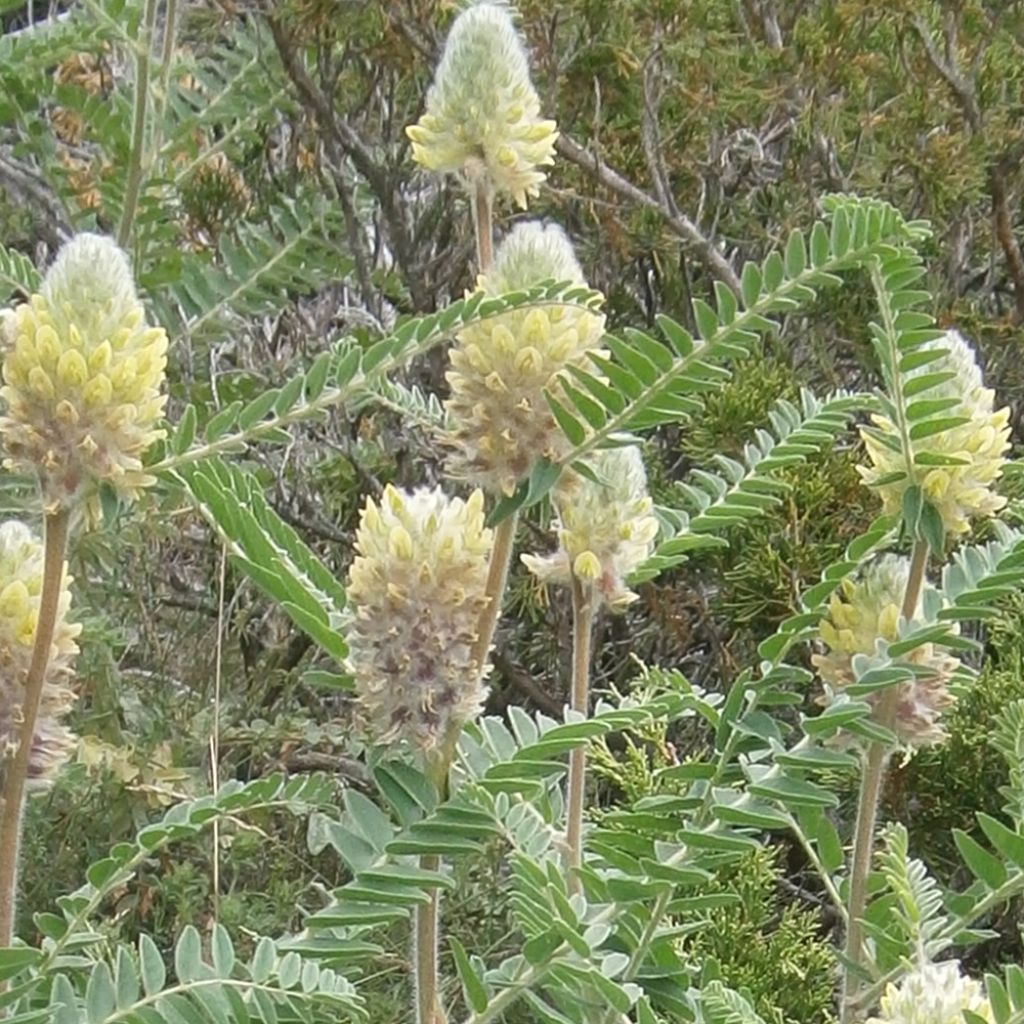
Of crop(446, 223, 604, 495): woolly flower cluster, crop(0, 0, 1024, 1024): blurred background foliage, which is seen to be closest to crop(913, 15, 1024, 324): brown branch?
crop(0, 0, 1024, 1024): blurred background foliage

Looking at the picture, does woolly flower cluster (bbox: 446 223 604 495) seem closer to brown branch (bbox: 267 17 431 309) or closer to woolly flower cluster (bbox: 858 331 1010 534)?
woolly flower cluster (bbox: 858 331 1010 534)

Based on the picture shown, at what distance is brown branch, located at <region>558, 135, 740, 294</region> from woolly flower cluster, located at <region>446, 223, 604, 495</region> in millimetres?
1176

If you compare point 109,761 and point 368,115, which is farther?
point 368,115

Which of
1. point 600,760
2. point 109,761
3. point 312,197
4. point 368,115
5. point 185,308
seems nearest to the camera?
point 600,760

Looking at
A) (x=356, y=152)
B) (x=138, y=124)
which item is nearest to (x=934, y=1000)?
(x=138, y=124)

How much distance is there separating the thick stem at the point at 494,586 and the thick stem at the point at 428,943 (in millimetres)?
52

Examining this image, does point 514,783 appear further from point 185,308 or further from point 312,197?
point 312,197

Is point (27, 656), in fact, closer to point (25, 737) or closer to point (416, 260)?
point (25, 737)

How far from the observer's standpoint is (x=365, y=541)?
697 mm

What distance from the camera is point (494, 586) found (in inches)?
28.4

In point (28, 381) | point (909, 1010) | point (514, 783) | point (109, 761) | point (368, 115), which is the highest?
point (368, 115)

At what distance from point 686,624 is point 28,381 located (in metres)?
1.29

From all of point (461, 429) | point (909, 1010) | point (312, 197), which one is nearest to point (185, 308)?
point (312, 197)

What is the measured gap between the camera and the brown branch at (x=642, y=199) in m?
1.90
